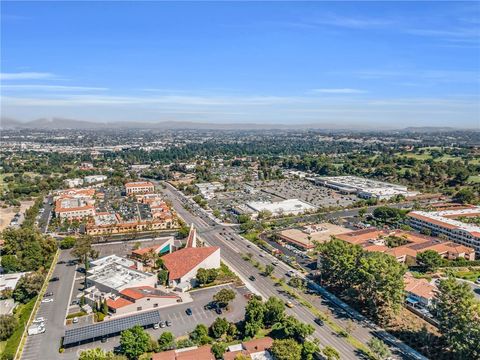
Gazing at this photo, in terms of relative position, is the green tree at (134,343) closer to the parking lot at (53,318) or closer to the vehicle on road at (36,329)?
the parking lot at (53,318)

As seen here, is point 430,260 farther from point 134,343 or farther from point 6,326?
point 6,326

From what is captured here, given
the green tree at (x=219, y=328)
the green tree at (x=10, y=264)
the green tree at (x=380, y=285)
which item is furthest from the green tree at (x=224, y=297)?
the green tree at (x=10, y=264)

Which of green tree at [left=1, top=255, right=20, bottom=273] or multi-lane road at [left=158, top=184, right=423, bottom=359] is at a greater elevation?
green tree at [left=1, top=255, right=20, bottom=273]

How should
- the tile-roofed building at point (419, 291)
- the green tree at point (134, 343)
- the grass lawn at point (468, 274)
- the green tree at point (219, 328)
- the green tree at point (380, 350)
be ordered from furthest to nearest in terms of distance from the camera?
the grass lawn at point (468, 274)
the tile-roofed building at point (419, 291)
the green tree at point (219, 328)
the green tree at point (134, 343)
the green tree at point (380, 350)

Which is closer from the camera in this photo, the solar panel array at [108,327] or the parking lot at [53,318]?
the parking lot at [53,318]

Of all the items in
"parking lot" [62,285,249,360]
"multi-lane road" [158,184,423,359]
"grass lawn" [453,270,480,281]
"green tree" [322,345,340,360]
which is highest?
"green tree" [322,345,340,360]

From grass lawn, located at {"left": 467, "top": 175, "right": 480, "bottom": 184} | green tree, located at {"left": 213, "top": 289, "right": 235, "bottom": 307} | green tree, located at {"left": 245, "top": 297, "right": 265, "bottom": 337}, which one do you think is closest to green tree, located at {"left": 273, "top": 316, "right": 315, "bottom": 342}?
green tree, located at {"left": 245, "top": 297, "right": 265, "bottom": 337}

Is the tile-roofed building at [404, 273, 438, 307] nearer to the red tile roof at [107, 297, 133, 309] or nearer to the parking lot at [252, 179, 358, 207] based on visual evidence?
the red tile roof at [107, 297, 133, 309]
